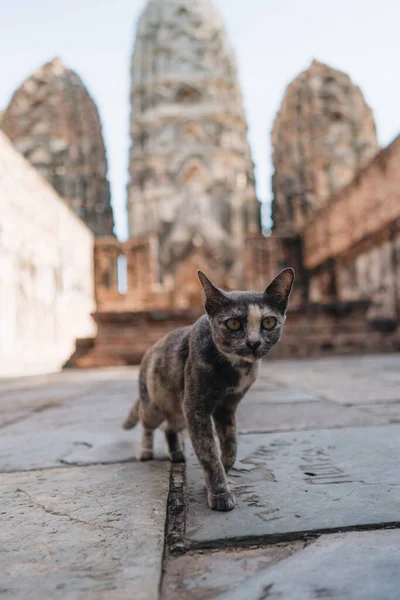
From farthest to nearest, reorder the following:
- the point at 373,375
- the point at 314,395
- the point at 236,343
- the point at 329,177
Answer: the point at 329,177, the point at 373,375, the point at 314,395, the point at 236,343

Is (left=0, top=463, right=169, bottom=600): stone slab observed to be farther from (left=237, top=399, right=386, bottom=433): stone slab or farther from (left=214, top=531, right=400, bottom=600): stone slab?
(left=237, top=399, right=386, bottom=433): stone slab

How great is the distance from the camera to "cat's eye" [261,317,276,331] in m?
1.41

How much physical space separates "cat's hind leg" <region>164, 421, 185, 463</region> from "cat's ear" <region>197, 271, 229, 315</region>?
53 cm

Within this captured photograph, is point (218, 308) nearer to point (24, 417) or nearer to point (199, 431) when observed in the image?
point (199, 431)

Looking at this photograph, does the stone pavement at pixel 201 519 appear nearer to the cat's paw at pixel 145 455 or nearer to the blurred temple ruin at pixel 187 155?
the cat's paw at pixel 145 455

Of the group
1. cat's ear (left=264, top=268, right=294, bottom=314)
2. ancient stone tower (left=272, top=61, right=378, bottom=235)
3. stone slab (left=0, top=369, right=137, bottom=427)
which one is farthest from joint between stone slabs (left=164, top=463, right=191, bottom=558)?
ancient stone tower (left=272, top=61, right=378, bottom=235)

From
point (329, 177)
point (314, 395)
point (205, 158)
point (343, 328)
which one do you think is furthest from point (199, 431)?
point (205, 158)

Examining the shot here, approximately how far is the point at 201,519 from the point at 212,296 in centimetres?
62

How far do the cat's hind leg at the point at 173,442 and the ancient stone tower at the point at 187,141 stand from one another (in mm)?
20791

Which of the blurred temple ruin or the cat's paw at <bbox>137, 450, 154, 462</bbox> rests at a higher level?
the blurred temple ruin

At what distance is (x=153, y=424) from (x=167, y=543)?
0.81m

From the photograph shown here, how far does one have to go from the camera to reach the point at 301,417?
2443 millimetres

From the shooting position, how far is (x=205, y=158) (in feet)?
79.7

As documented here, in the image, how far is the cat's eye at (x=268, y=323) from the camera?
1408 mm
